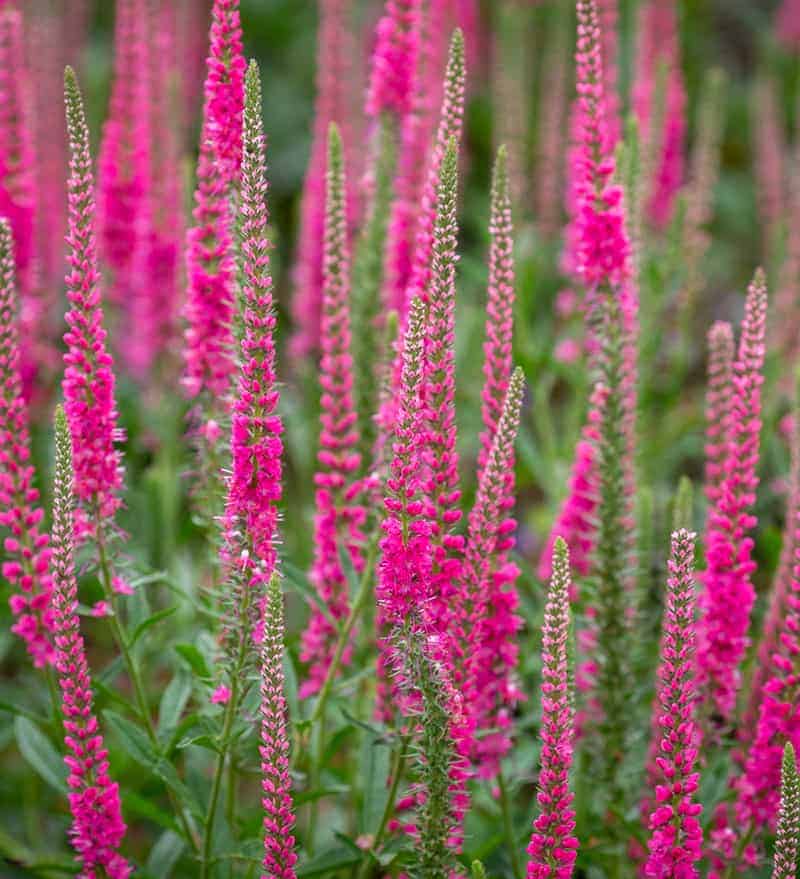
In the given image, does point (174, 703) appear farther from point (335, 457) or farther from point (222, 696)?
point (335, 457)

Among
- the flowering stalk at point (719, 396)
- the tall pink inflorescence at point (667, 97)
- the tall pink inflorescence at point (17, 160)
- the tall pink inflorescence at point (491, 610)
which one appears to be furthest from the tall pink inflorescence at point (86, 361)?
the tall pink inflorescence at point (667, 97)

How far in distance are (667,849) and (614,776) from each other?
0.86 m

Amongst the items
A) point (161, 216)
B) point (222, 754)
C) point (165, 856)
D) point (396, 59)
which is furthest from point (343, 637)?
point (161, 216)

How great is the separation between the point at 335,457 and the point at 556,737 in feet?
3.74

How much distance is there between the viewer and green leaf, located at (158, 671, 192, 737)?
10.3ft

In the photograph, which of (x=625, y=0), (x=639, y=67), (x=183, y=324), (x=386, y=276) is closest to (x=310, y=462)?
(x=183, y=324)

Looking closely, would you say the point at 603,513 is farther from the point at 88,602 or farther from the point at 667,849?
the point at 88,602

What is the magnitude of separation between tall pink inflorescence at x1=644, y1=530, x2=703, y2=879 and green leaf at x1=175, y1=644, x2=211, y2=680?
45.6 inches

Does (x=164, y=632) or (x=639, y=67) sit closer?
(x=164, y=632)

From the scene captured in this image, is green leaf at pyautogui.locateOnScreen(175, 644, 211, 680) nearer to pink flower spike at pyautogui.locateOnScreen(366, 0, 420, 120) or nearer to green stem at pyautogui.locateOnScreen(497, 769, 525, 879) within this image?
green stem at pyautogui.locateOnScreen(497, 769, 525, 879)

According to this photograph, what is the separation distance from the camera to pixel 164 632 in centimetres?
447

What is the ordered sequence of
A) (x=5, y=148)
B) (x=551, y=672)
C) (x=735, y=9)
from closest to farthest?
(x=551, y=672)
(x=5, y=148)
(x=735, y=9)

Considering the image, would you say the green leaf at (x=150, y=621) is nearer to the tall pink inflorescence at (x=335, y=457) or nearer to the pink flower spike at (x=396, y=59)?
the tall pink inflorescence at (x=335, y=457)

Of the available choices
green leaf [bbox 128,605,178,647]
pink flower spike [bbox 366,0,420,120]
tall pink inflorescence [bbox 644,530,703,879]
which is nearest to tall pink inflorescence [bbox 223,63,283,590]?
green leaf [bbox 128,605,178,647]
